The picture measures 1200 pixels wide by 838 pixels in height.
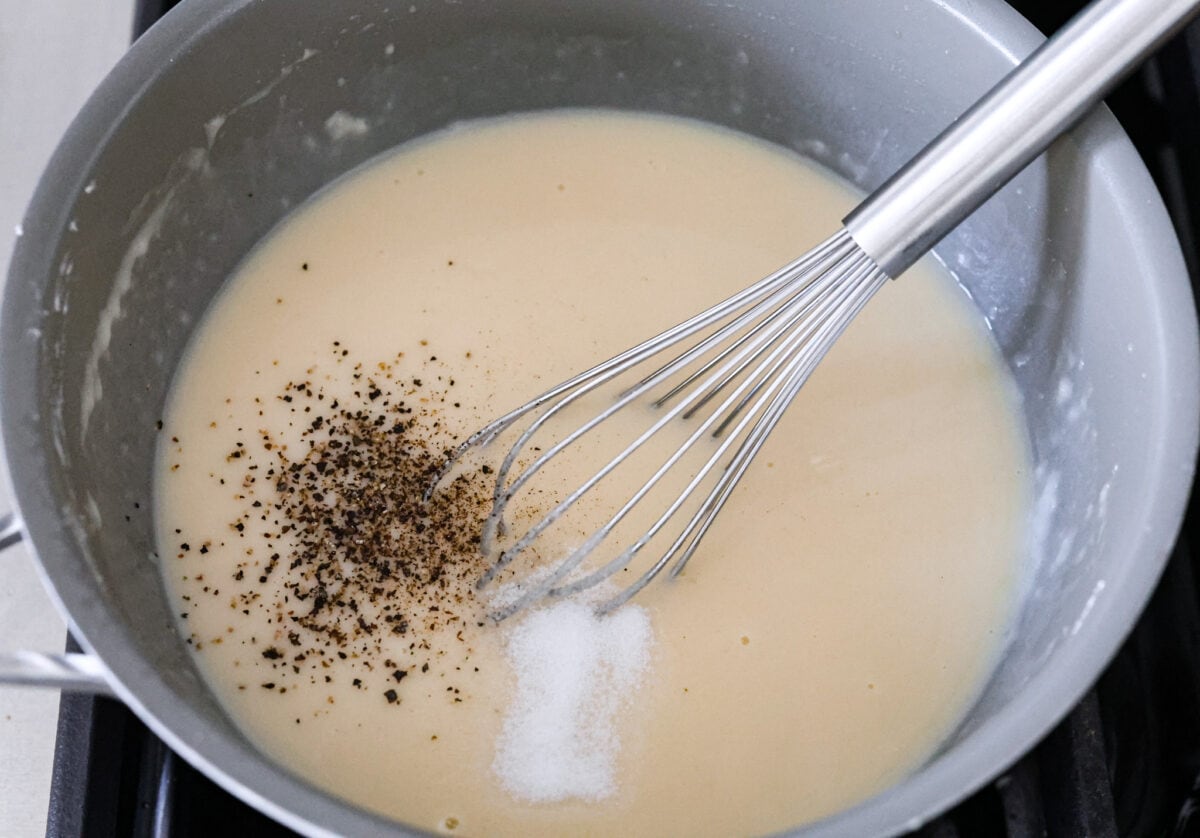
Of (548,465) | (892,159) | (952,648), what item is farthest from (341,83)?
(952,648)

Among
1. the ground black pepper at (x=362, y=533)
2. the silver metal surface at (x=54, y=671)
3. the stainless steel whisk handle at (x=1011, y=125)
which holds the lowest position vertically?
the silver metal surface at (x=54, y=671)

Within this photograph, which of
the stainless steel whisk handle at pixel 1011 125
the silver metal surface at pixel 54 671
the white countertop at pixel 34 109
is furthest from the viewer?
the white countertop at pixel 34 109

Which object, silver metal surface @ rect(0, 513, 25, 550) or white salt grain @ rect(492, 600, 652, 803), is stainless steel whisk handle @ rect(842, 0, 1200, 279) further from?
silver metal surface @ rect(0, 513, 25, 550)

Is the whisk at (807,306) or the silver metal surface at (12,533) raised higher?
the whisk at (807,306)

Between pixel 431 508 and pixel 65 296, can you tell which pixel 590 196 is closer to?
pixel 431 508

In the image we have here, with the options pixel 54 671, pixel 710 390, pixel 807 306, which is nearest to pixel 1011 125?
pixel 807 306

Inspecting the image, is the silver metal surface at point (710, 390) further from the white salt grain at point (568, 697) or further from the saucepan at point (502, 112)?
the saucepan at point (502, 112)

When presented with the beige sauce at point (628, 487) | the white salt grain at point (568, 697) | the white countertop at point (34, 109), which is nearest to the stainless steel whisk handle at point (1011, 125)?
the beige sauce at point (628, 487)

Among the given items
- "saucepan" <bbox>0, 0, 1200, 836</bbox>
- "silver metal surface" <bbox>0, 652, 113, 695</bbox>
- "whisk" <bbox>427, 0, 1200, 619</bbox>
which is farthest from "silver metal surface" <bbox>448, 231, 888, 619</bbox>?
"silver metal surface" <bbox>0, 652, 113, 695</bbox>
